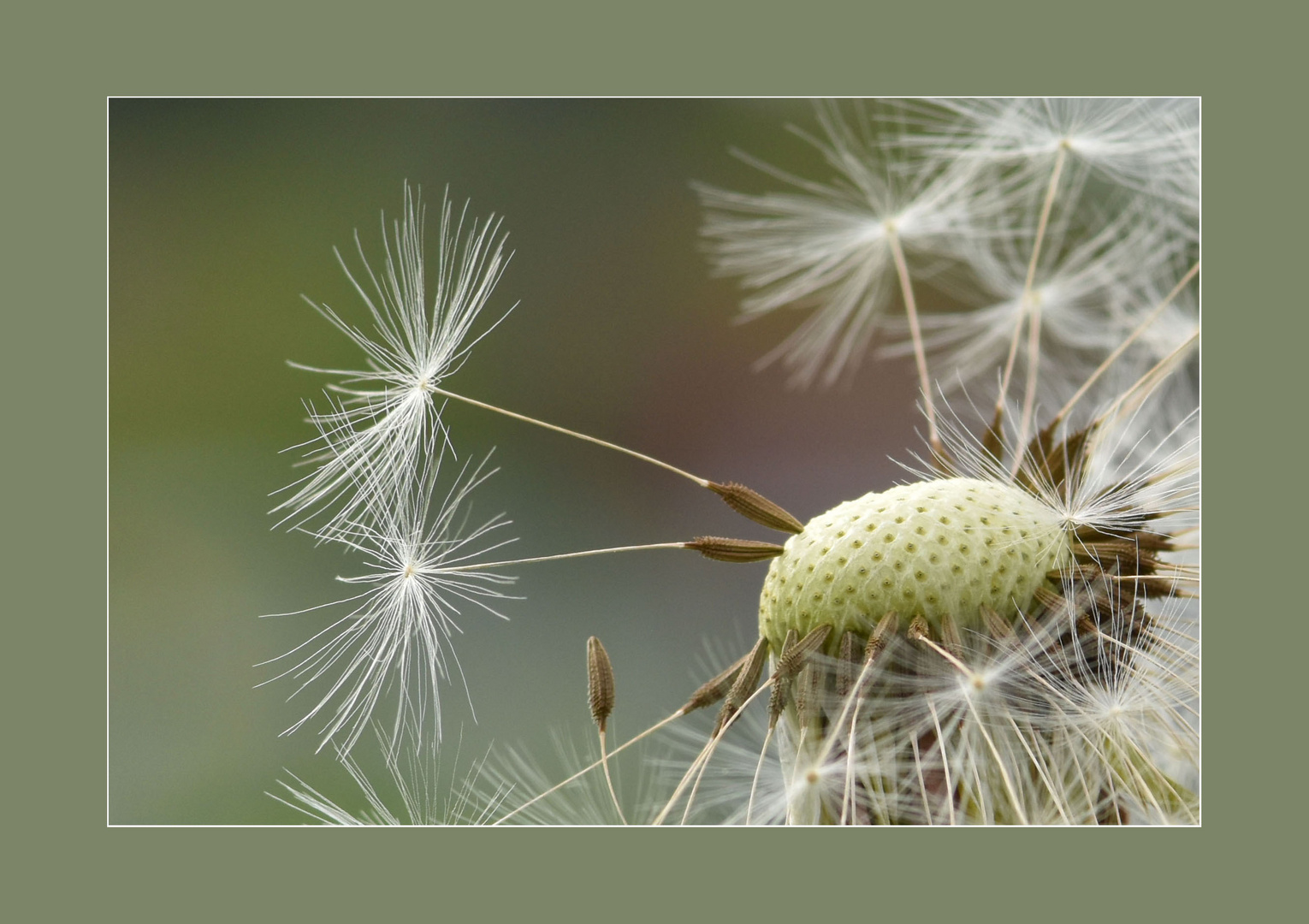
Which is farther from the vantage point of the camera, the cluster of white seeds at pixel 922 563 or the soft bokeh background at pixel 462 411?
the soft bokeh background at pixel 462 411

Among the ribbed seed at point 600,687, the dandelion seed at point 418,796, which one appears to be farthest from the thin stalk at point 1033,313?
the dandelion seed at point 418,796

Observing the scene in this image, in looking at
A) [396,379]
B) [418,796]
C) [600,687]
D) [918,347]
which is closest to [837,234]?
[918,347]

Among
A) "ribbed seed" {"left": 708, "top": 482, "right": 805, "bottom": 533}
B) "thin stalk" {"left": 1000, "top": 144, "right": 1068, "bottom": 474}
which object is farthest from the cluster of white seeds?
"thin stalk" {"left": 1000, "top": 144, "right": 1068, "bottom": 474}

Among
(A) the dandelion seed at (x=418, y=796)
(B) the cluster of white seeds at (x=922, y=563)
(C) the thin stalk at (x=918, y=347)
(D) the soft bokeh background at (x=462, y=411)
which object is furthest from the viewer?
(D) the soft bokeh background at (x=462, y=411)

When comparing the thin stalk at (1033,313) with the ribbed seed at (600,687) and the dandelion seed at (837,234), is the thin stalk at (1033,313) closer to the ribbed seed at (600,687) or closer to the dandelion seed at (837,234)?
the dandelion seed at (837,234)

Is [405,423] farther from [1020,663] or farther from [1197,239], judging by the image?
[1197,239]

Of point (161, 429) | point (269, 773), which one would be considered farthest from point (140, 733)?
point (161, 429)
